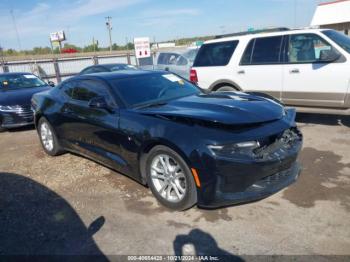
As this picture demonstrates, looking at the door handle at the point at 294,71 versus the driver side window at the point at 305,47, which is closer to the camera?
the driver side window at the point at 305,47

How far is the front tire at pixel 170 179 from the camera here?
3.38 metres

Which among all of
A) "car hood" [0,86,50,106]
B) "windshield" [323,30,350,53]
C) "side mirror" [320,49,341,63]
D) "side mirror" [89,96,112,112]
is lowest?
"car hood" [0,86,50,106]

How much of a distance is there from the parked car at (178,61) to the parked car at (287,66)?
4125 mm

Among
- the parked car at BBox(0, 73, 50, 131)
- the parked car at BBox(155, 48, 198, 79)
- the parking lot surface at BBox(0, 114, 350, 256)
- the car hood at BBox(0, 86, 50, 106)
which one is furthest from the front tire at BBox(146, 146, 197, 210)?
the parked car at BBox(155, 48, 198, 79)

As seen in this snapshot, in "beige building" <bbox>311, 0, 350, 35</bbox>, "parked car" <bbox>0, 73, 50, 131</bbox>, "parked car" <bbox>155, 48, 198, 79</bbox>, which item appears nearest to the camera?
"parked car" <bbox>0, 73, 50, 131</bbox>

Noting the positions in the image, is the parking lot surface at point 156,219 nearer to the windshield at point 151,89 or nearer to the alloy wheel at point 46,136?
the alloy wheel at point 46,136

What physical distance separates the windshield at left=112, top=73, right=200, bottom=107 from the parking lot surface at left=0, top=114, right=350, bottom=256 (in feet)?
3.98

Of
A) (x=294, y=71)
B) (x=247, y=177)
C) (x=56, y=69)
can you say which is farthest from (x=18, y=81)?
(x=247, y=177)

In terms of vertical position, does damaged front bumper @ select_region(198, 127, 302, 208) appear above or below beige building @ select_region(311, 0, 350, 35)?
below

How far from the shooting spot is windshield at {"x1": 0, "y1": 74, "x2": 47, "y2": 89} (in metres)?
9.59

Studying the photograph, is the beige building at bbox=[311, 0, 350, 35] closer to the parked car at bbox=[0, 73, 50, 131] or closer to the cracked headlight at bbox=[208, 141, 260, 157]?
the parked car at bbox=[0, 73, 50, 131]

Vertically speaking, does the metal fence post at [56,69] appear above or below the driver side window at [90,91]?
below

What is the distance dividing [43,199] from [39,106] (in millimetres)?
2411

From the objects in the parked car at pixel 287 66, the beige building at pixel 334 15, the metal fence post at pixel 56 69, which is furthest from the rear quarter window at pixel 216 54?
the beige building at pixel 334 15
